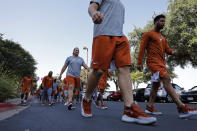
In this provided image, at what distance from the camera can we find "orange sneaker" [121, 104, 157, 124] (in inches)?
105

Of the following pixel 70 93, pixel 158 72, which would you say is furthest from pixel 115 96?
pixel 158 72

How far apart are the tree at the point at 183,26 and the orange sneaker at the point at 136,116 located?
19269 mm

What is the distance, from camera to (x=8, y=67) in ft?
116

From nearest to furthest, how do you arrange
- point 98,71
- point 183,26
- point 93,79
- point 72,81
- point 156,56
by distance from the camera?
point 98,71, point 93,79, point 156,56, point 72,81, point 183,26

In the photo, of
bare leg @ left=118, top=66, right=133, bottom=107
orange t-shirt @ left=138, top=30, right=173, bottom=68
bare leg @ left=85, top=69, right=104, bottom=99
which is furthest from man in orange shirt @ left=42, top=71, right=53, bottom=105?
bare leg @ left=118, top=66, right=133, bottom=107

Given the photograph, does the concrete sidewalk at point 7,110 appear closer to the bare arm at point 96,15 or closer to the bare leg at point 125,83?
the bare leg at point 125,83

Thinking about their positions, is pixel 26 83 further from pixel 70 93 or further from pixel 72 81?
pixel 70 93

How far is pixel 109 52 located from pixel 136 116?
855 millimetres

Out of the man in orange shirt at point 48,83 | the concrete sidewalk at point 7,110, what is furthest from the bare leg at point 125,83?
the man in orange shirt at point 48,83

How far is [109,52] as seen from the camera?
9.67 ft

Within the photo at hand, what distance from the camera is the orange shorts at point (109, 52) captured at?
296cm

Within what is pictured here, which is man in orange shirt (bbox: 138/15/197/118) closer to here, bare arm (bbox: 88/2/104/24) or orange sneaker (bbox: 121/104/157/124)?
orange sneaker (bbox: 121/104/157/124)

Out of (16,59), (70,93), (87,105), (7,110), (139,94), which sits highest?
(16,59)

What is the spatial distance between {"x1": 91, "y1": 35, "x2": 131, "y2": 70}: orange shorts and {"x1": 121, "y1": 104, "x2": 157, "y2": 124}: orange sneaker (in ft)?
1.92
